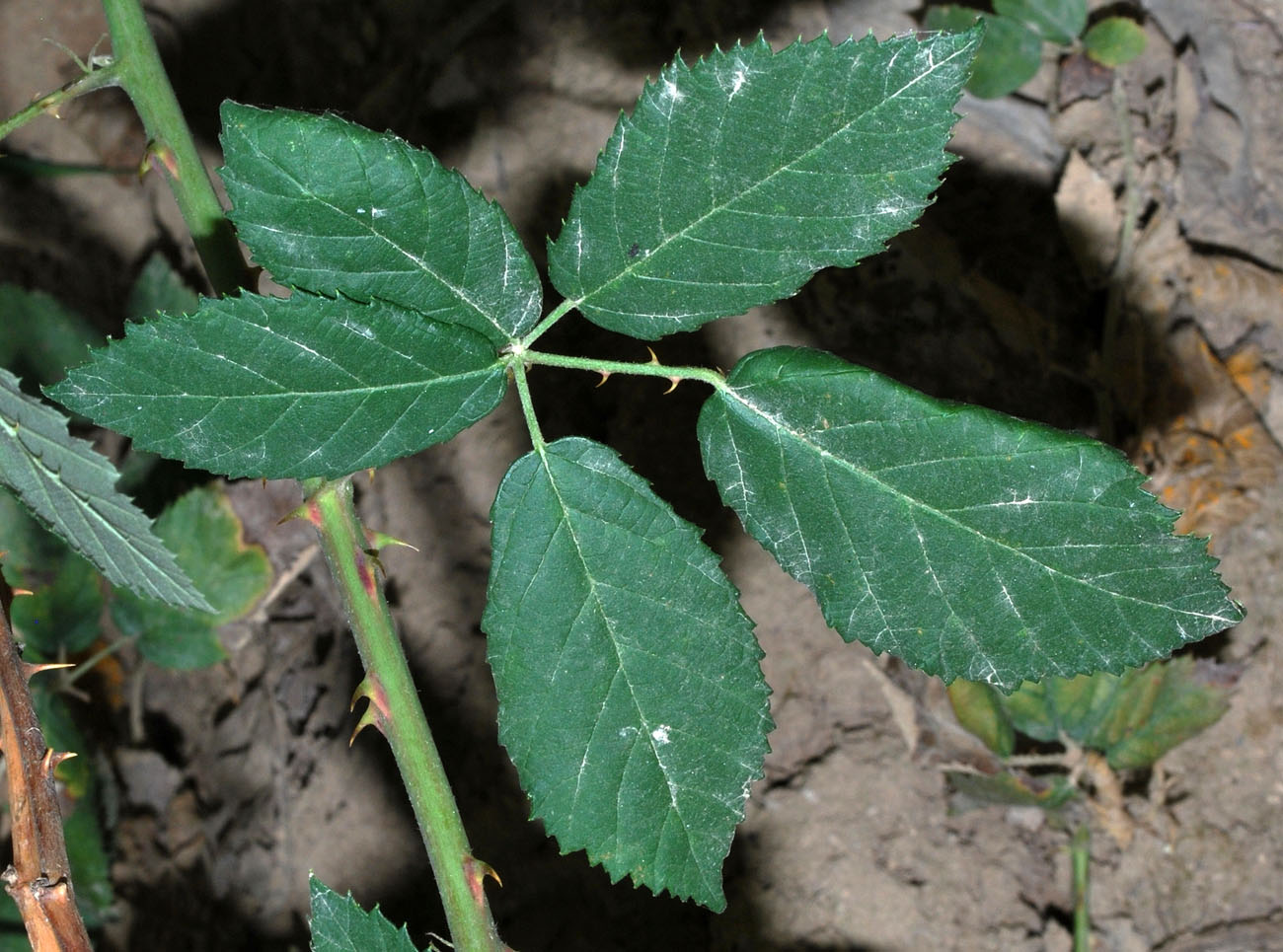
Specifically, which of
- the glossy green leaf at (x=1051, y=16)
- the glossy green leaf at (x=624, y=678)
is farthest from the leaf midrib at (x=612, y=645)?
the glossy green leaf at (x=1051, y=16)

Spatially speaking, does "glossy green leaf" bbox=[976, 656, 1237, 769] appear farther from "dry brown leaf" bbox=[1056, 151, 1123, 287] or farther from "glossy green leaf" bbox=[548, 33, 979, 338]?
"glossy green leaf" bbox=[548, 33, 979, 338]

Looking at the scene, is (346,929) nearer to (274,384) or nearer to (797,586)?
(274,384)

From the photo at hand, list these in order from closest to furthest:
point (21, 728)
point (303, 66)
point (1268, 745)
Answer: point (21, 728) < point (1268, 745) < point (303, 66)

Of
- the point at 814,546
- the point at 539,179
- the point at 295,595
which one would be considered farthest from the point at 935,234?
the point at 295,595

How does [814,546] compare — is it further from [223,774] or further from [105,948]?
[105,948]

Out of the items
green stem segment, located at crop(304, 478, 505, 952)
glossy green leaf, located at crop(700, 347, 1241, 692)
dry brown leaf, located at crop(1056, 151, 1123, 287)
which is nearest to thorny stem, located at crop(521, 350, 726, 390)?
glossy green leaf, located at crop(700, 347, 1241, 692)

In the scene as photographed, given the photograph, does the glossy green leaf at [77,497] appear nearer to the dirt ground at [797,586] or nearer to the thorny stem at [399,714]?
the thorny stem at [399,714]

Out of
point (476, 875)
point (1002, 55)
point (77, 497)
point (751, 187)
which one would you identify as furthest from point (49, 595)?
point (1002, 55)
